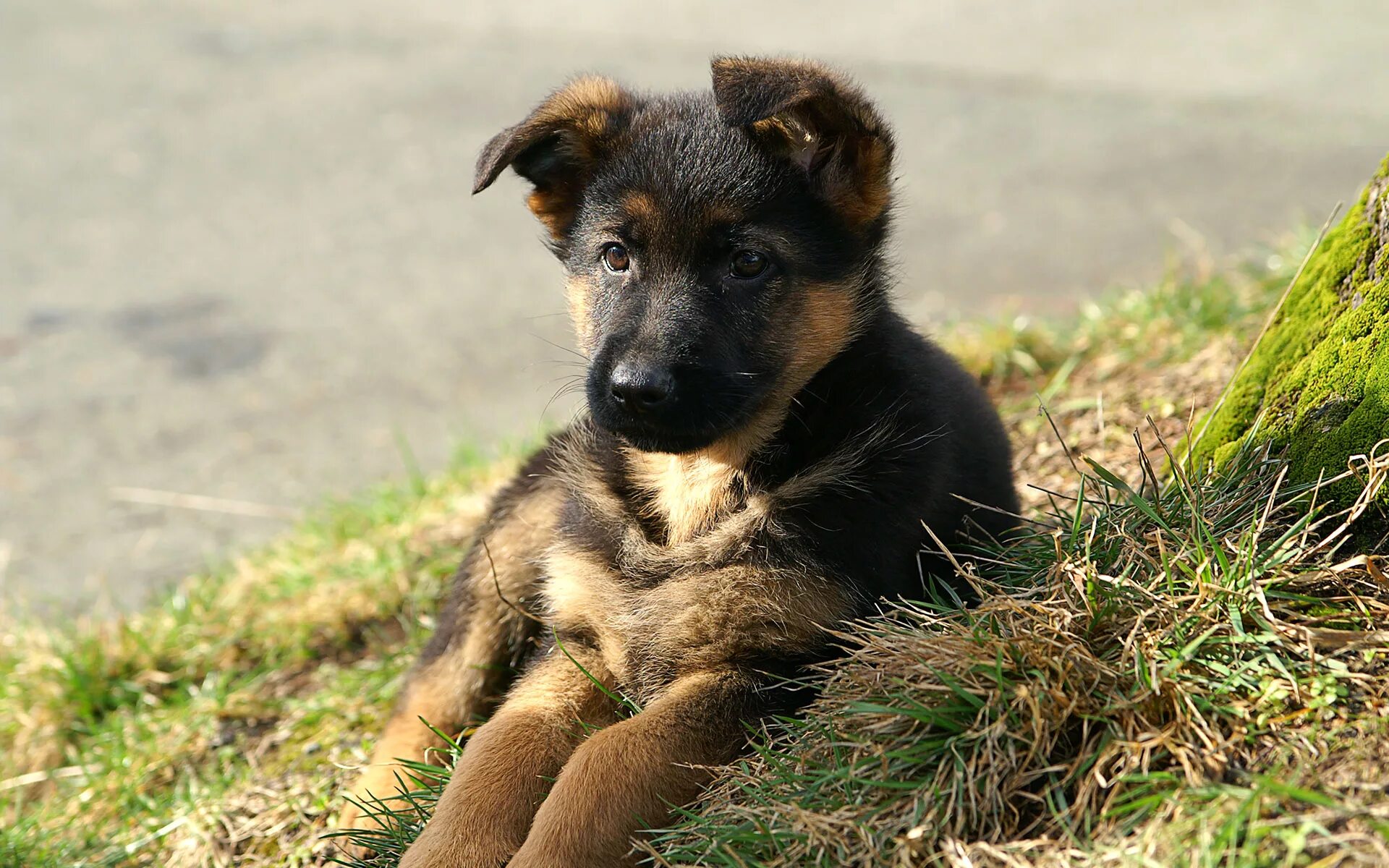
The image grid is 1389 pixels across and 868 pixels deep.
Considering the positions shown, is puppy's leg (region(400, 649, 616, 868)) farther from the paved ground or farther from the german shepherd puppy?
the paved ground

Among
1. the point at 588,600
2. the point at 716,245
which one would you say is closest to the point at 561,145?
the point at 716,245

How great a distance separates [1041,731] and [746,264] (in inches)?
53.5

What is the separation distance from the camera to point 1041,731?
2469 mm

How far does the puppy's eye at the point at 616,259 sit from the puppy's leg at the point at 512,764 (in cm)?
102

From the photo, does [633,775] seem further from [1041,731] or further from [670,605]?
[1041,731]

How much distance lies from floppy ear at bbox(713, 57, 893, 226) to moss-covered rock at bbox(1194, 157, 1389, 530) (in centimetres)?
107

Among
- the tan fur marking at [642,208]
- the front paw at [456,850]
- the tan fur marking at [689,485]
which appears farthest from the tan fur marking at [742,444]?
the front paw at [456,850]

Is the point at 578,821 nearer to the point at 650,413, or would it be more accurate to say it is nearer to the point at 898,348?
the point at 650,413

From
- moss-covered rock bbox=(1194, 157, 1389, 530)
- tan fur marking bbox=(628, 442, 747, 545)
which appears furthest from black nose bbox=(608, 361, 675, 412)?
moss-covered rock bbox=(1194, 157, 1389, 530)

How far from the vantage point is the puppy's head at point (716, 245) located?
304cm

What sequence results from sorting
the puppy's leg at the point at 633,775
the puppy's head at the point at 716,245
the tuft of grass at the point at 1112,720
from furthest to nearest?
the puppy's head at the point at 716,245 < the puppy's leg at the point at 633,775 < the tuft of grass at the point at 1112,720

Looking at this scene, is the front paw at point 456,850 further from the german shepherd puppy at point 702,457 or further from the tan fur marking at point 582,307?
the tan fur marking at point 582,307

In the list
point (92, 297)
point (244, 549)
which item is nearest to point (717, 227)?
A: point (244, 549)

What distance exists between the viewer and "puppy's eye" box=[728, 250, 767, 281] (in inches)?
127
